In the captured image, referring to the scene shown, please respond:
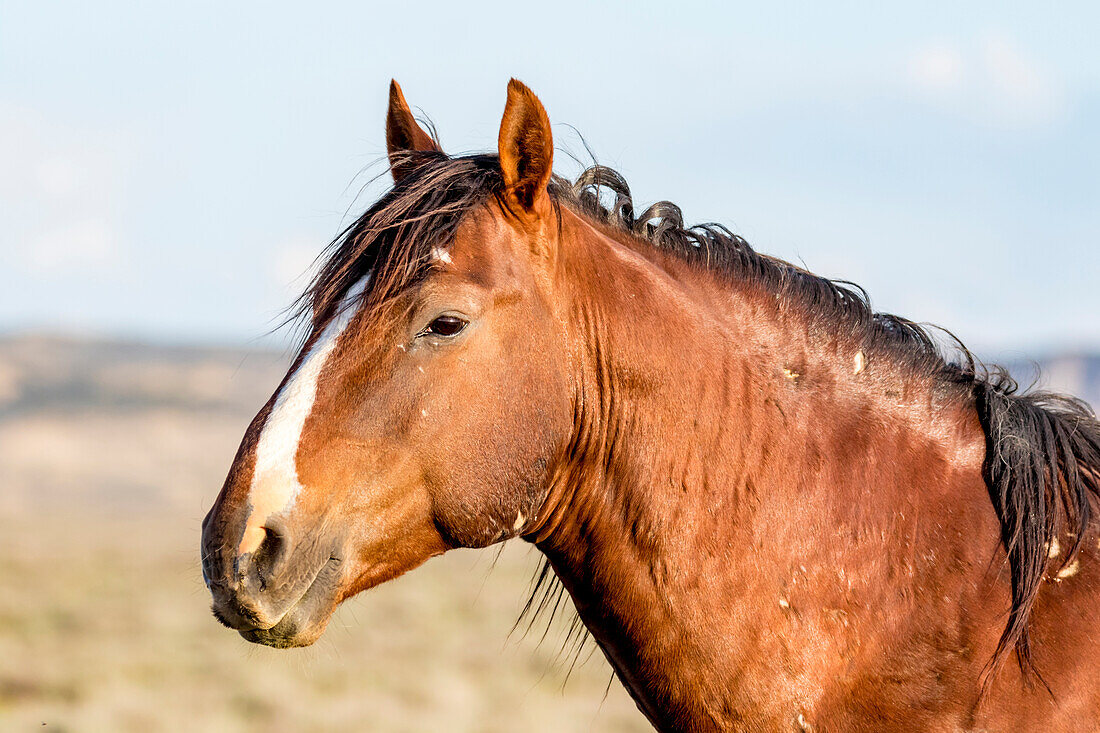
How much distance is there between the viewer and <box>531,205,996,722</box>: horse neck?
3.04 meters

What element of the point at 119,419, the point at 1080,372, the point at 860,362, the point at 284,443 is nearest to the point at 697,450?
the point at 860,362

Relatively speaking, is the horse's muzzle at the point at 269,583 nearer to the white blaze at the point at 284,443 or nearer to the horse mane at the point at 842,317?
the white blaze at the point at 284,443

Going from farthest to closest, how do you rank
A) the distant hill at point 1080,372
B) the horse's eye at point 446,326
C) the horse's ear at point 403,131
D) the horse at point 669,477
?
the distant hill at point 1080,372
the horse's ear at point 403,131
the horse's eye at point 446,326
the horse at point 669,477

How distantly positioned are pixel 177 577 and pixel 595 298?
1819cm

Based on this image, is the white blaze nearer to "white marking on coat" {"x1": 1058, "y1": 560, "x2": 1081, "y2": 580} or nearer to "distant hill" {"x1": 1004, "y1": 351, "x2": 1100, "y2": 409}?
"white marking on coat" {"x1": 1058, "y1": 560, "x2": 1081, "y2": 580}

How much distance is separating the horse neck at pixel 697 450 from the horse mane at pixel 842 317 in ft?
0.32

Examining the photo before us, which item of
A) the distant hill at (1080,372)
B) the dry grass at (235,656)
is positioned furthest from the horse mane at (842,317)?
the distant hill at (1080,372)

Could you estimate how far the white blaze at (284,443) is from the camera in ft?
9.08

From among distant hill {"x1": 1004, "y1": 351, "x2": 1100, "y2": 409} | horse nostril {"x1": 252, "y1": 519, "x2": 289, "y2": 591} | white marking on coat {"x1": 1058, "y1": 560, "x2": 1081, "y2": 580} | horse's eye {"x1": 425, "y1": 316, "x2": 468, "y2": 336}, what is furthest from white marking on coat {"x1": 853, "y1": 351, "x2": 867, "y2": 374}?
distant hill {"x1": 1004, "y1": 351, "x2": 1100, "y2": 409}

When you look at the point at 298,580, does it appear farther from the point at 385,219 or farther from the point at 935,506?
the point at 935,506

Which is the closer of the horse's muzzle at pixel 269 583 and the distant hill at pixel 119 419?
the horse's muzzle at pixel 269 583

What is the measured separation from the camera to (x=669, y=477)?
3.12 meters

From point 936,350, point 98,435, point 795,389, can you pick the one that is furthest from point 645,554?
point 98,435

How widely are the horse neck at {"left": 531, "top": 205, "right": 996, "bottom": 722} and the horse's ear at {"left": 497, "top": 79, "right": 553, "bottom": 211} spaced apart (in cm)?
18
